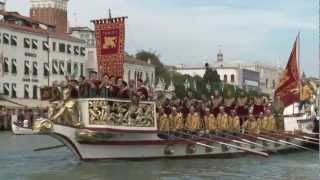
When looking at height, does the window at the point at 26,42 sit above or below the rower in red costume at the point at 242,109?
above

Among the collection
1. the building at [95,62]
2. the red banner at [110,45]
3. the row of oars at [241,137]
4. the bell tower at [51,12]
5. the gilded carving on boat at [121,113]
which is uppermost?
the bell tower at [51,12]

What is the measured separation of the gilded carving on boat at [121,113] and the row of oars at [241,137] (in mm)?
1375

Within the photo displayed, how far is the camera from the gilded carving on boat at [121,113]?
2270 cm

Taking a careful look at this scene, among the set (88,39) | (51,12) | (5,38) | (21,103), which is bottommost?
(21,103)

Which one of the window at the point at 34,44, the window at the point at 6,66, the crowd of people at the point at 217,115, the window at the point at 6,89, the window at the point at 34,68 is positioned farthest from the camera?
the window at the point at 34,44

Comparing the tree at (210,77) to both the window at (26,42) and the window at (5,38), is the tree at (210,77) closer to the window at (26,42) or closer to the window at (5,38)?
the window at (26,42)

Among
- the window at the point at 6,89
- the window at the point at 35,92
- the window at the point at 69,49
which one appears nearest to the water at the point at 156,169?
the window at the point at 6,89

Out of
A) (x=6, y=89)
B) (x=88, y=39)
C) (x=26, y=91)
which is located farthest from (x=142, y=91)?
(x=88, y=39)

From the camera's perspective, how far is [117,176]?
20609mm

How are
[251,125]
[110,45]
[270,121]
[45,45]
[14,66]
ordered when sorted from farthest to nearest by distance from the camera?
[45,45], [14,66], [270,121], [251,125], [110,45]

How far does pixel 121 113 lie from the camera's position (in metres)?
23.2

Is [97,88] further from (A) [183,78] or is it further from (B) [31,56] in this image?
(A) [183,78]

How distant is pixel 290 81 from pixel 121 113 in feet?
33.7

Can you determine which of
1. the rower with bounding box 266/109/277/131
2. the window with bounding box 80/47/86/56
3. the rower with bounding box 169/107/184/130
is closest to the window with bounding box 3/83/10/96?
the window with bounding box 80/47/86/56
